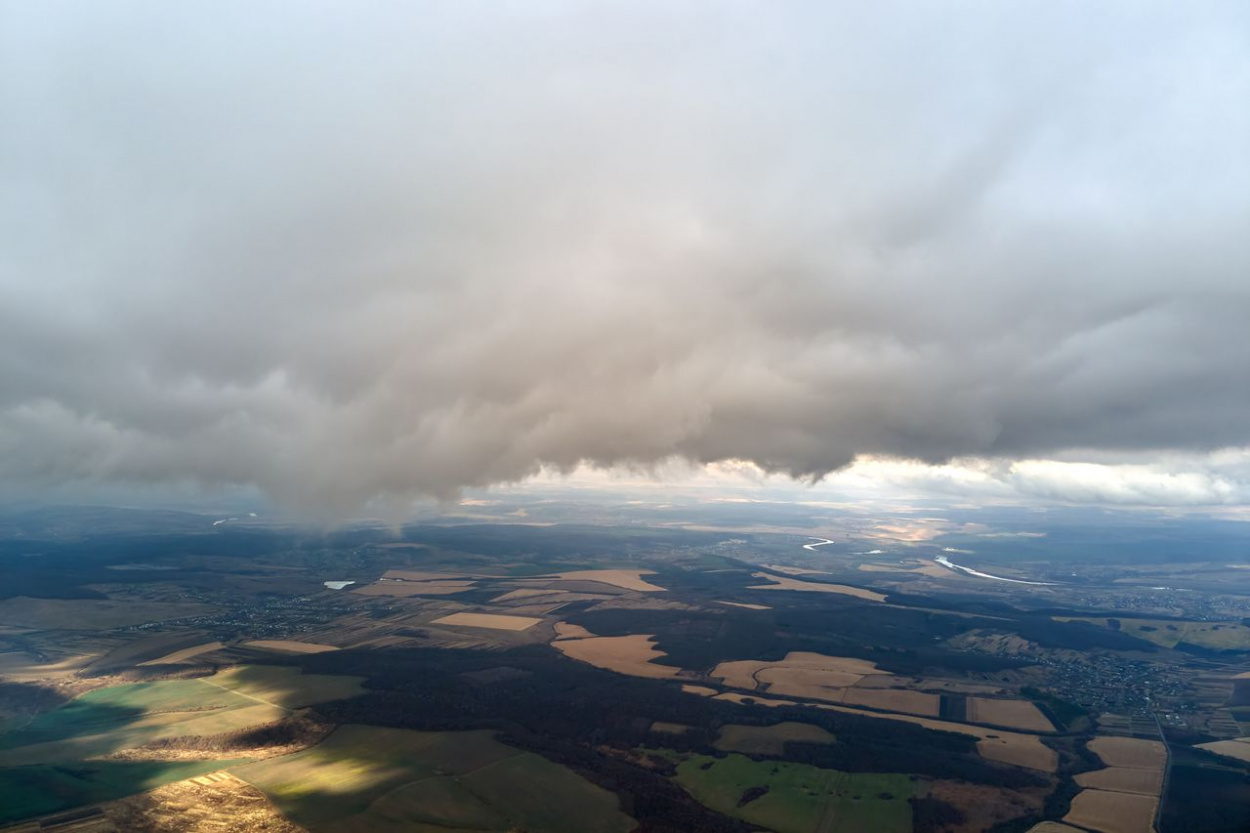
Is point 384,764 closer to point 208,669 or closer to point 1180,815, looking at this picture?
point 208,669

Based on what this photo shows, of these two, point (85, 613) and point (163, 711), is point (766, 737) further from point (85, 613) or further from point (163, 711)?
point (85, 613)

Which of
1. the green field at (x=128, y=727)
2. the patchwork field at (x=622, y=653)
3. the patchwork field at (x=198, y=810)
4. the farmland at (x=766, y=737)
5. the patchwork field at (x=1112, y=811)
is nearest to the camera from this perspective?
the patchwork field at (x=198, y=810)

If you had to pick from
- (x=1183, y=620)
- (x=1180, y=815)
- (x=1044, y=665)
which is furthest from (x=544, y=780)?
(x=1183, y=620)

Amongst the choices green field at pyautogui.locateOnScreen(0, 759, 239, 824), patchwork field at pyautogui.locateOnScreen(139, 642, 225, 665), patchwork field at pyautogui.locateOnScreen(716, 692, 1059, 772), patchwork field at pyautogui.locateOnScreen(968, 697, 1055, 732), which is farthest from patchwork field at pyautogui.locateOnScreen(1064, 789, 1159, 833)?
patchwork field at pyautogui.locateOnScreen(139, 642, 225, 665)

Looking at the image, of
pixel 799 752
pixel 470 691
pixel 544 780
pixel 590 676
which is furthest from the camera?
pixel 590 676

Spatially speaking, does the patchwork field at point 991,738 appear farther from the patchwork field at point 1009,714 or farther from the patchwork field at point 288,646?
the patchwork field at point 288,646

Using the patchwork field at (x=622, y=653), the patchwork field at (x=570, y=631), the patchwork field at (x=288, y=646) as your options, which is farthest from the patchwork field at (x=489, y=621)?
the patchwork field at (x=288, y=646)
